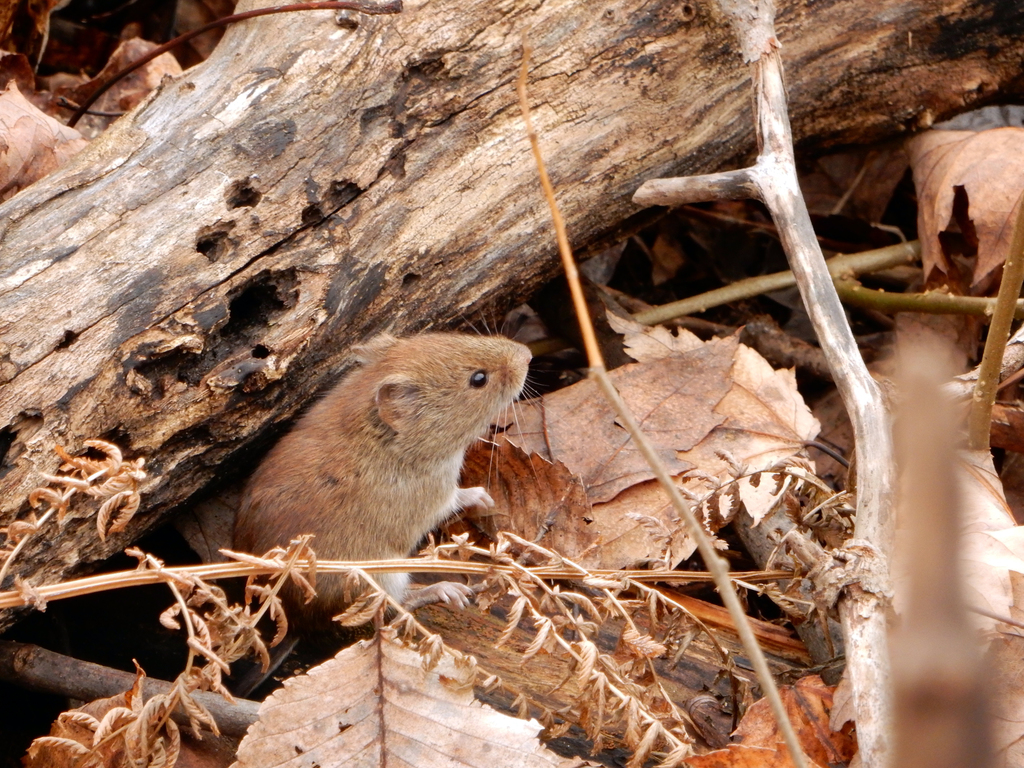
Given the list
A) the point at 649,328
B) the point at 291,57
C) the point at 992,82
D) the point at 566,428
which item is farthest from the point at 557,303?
the point at 992,82

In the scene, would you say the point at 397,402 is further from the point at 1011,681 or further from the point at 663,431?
the point at 1011,681

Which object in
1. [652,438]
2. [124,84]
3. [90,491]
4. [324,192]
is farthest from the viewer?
[124,84]

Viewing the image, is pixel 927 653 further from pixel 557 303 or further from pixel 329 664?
pixel 557 303

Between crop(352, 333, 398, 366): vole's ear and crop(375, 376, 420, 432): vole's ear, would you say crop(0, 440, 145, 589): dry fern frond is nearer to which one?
crop(352, 333, 398, 366): vole's ear

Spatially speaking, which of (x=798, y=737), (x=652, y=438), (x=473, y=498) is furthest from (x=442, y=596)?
(x=798, y=737)

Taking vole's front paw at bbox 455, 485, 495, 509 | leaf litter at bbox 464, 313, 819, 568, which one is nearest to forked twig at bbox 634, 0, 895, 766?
leaf litter at bbox 464, 313, 819, 568

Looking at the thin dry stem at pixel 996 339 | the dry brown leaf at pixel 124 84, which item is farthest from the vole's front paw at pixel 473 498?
the dry brown leaf at pixel 124 84
